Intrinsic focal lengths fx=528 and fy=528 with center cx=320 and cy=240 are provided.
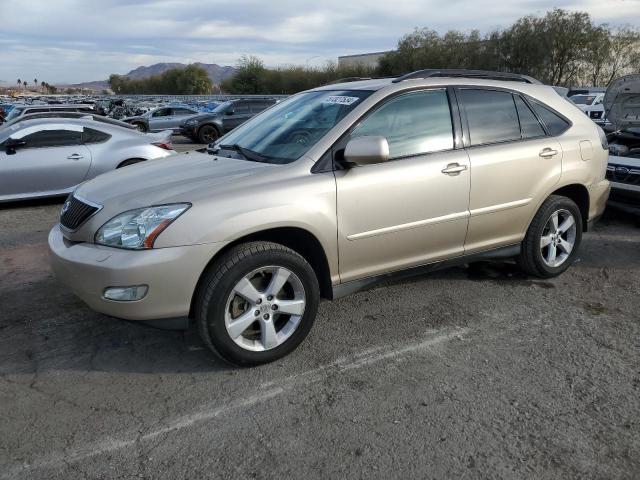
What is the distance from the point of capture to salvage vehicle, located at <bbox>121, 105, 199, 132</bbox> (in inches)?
858

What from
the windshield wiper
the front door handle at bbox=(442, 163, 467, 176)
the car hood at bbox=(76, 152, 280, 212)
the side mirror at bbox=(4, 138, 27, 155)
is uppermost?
the windshield wiper

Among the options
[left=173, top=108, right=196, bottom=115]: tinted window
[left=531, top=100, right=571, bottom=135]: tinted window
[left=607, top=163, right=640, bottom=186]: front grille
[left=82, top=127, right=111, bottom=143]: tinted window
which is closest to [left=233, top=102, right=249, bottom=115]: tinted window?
[left=173, top=108, right=196, bottom=115]: tinted window

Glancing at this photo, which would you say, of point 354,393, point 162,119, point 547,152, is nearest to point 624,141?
point 547,152

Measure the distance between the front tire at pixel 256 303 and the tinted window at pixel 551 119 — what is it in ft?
8.32

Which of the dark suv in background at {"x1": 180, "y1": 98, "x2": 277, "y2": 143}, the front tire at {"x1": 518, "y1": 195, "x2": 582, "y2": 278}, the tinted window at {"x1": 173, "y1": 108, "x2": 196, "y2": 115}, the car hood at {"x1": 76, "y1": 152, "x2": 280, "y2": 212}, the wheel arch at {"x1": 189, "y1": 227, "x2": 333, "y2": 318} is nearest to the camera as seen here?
the car hood at {"x1": 76, "y1": 152, "x2": 280, "y2": 212}

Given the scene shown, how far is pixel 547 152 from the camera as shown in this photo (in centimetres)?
430

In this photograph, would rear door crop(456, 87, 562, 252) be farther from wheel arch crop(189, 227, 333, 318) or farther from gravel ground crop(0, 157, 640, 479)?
wheel arch crop(189, 227, 333, 318)

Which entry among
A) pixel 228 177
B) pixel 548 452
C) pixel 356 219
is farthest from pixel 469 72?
pixel 548 452

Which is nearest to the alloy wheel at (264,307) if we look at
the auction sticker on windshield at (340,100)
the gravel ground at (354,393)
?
the gravel ground at (354,393)

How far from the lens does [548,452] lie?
2471 millimetres

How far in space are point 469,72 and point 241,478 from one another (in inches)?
135

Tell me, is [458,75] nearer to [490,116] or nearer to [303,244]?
[490,116]

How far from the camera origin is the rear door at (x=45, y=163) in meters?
7.69

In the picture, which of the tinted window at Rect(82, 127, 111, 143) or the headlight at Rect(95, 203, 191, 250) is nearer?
the headlight at Rect(95, 203, 191, 250)
